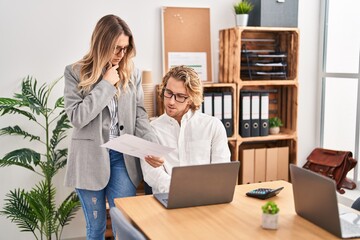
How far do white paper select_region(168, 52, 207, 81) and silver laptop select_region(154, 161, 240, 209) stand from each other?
73.3 inches

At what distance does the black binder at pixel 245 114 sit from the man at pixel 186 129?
122 centimetres

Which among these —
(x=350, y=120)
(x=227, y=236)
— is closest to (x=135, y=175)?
(x=227, y=236)

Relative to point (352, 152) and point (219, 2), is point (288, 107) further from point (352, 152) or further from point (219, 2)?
point (219, 2)

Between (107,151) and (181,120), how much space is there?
0.41m

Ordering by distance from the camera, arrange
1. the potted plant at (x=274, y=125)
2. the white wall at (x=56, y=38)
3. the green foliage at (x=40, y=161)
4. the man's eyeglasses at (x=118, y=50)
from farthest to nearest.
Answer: the potted plant at (x=274, y=125) < the white wall at (x=56, y=38) < the green foliage at (x=40, y=161) < the man's eyeglasses at (x=118, y=50)

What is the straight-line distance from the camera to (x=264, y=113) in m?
3.89

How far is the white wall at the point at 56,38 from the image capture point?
3422 mm

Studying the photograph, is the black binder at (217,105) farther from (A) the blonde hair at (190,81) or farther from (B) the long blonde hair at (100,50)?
(B) the long blonde hair at (100,50)

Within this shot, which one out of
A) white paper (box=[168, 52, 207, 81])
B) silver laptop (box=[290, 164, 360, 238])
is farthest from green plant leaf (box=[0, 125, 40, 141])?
silver laptop (box=[290, 164, 360, 238])

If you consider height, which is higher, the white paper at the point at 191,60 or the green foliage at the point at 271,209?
the white paper at the point at 191,60

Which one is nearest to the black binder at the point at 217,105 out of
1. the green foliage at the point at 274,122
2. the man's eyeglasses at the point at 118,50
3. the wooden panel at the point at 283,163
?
the green foliage at the point at 274,122

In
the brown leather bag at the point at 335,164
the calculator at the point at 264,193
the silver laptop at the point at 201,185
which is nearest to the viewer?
the silver laptop at the point at 201,185

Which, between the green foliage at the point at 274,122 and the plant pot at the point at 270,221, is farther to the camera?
the green foliage at the point at 274,122

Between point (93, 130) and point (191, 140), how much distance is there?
50 centimetres
